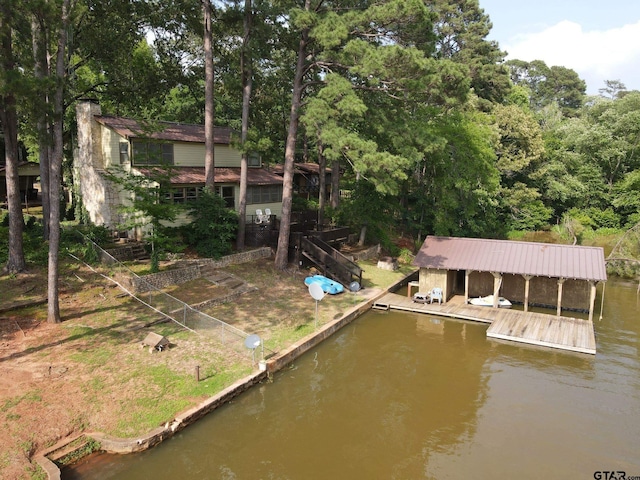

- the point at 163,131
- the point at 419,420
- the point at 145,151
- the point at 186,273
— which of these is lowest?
the point at 419,420

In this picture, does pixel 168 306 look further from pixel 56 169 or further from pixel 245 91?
pixel 245 91

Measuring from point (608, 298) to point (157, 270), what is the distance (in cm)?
2438

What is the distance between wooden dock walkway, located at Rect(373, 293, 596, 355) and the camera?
1814cm

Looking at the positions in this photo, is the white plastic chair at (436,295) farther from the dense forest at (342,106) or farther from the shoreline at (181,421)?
the shoreline at (181,421)

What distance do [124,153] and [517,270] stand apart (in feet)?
68.2

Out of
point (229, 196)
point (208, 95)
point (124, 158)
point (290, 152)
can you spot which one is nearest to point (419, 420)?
point (290, 152)

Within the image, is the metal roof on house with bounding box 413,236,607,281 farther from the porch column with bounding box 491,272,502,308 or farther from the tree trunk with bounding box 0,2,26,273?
the tree trunk with bounding box 0,2,26,273

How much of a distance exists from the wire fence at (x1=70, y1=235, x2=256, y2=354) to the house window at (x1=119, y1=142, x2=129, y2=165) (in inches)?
211

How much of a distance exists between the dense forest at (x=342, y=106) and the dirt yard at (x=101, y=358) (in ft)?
7.34

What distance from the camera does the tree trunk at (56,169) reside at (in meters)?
13.5

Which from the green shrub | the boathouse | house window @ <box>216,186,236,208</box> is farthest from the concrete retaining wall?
the boathouse

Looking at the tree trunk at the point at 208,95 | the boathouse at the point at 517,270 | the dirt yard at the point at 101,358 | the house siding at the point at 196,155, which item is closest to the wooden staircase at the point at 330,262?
the boathouse at the point at 517,270

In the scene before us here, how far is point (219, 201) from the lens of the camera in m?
23.0

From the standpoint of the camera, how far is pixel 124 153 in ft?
77.7
